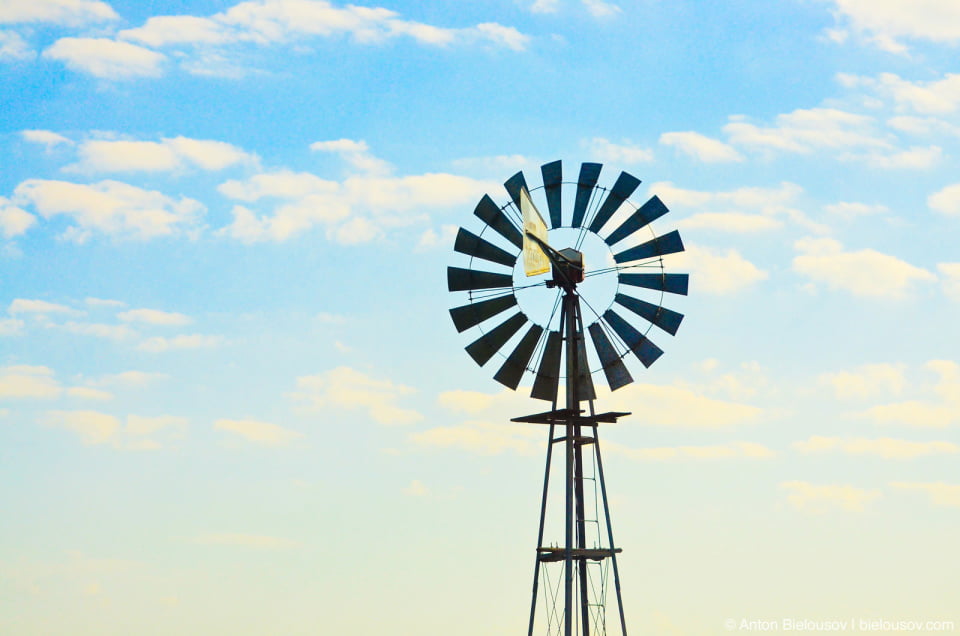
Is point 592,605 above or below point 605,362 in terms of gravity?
below

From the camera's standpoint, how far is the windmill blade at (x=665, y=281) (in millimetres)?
27188

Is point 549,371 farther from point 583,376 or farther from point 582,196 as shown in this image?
point 582,196

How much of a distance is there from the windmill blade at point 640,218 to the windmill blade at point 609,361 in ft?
6.77

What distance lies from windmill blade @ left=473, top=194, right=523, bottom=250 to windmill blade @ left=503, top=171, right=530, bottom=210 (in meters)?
0.45

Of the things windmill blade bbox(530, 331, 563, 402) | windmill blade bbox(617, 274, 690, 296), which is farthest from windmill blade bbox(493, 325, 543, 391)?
windmill blade bbox(617, 274, 690, 296)

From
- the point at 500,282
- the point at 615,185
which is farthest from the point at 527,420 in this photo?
the point at 615,185

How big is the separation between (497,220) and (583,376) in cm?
411

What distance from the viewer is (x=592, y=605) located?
25734 mm

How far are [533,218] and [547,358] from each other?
3.60 m

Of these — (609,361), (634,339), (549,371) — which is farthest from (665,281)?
(549,371)

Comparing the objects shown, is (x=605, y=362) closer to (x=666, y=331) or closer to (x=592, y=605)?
(x=666, y=331)

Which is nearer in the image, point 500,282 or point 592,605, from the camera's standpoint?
point 592,605

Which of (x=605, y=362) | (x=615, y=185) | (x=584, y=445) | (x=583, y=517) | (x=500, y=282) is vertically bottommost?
(x=583, y=517)

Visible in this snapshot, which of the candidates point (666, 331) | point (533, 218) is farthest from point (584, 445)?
point (533, 218)
